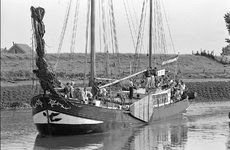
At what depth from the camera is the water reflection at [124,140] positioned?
30.6 meters

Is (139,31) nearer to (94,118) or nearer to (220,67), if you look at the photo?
(94,118)

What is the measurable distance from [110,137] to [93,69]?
4.80 metres

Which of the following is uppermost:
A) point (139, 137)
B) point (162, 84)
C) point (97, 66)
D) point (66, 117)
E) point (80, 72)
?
point (97, 66)

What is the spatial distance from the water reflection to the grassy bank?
15.5 metres

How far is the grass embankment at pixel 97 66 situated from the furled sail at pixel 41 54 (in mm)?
28063

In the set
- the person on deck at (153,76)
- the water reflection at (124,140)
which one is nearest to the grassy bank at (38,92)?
the person on deck at (153,76)

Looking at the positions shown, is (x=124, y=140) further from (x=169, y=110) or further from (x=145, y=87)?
(x=169, y=110)

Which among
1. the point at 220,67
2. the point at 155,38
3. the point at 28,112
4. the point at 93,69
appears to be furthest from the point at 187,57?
the point at 93,69

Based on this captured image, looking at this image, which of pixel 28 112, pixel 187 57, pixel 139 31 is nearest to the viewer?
pixel 28 112

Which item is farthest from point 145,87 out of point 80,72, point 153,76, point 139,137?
point 80,72

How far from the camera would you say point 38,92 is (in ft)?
187

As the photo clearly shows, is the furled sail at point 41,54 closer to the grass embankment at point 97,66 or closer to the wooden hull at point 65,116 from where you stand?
the wooden hull at point 65,116

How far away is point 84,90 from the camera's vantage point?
3375 centimetres

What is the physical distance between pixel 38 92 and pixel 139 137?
79.9 feet
